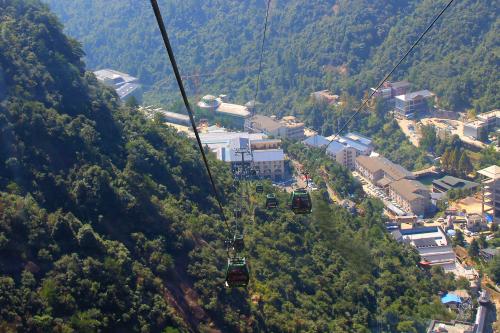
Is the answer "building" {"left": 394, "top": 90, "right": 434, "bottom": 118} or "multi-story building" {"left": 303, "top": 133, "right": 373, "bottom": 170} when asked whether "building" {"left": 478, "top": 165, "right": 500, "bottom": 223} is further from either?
"building" {"left": 394, "top": 90, "right": 434, "bottom": 118}

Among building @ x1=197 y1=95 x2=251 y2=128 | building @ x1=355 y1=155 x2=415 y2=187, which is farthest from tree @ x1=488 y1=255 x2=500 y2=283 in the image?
building @ x1=197 y1=95 x2=251 y2=128

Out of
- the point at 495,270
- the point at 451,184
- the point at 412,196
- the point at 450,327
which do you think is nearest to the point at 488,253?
the point at 495,270

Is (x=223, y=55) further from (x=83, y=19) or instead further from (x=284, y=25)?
(x=83, y=19)

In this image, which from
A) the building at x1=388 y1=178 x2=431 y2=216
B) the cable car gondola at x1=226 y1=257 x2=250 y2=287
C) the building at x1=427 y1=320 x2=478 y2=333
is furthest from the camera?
the building at x1=388 y1=178 x2=431 y2=216

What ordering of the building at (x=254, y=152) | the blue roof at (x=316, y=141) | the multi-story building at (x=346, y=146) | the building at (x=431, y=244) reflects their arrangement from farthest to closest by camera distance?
the blue roof at (x=316, y=141) < the multi-story building at (x=346, y=146) < the building at (x=254, y=152) < the building at (x=431, y=244)

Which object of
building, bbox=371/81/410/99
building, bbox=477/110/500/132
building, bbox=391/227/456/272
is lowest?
building, bbox=391/227/456/272

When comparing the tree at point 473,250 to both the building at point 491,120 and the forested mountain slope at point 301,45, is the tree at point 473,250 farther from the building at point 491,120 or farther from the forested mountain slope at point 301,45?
the forested mountain slope at point 301,45

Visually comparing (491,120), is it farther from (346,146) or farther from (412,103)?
(346,146)

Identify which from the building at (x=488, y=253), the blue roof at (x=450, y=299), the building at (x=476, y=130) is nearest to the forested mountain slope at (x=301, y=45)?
the building at (x=476, y=130)
